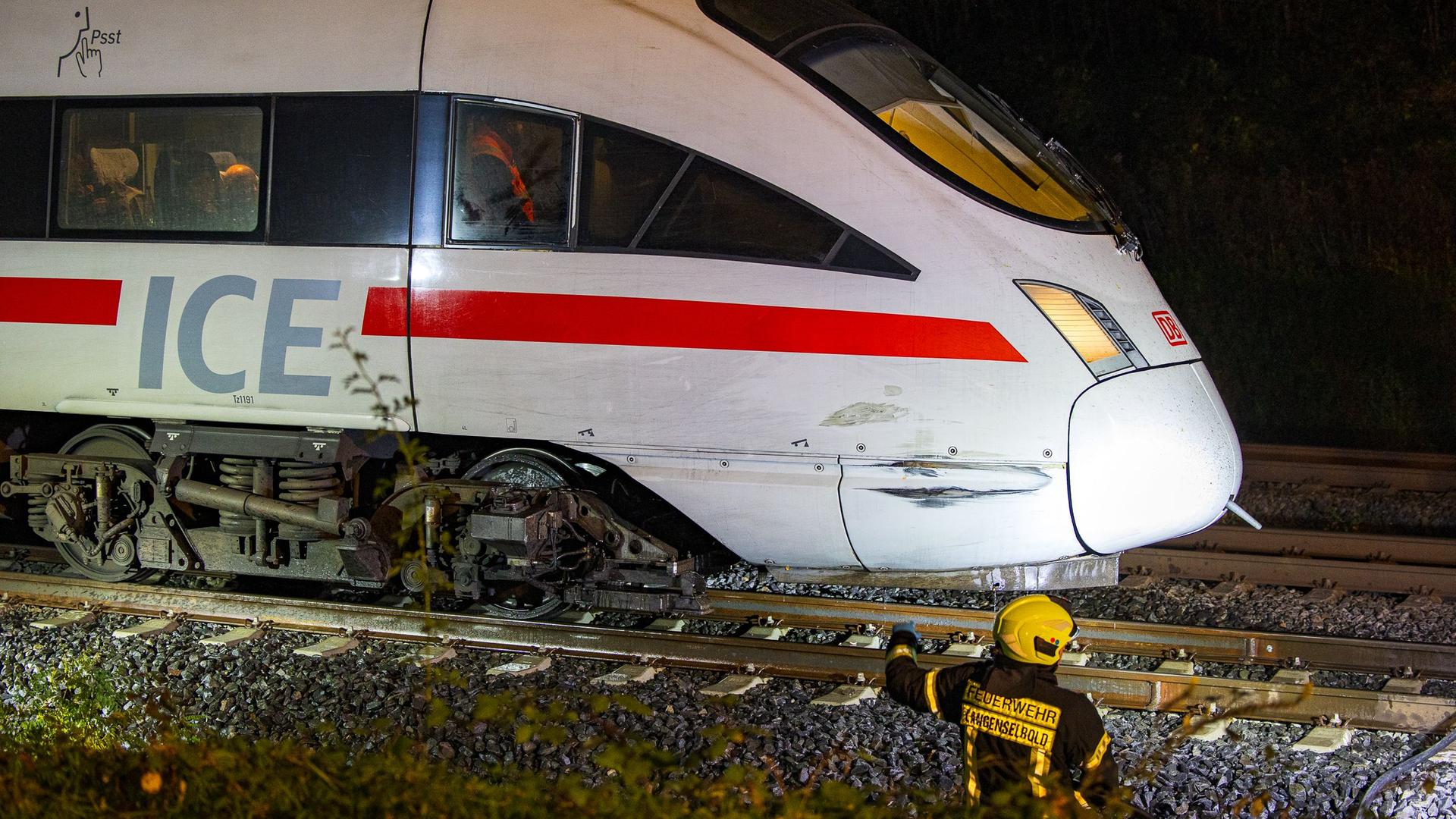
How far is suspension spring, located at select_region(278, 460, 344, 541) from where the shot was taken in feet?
20.9

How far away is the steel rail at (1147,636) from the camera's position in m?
6.02

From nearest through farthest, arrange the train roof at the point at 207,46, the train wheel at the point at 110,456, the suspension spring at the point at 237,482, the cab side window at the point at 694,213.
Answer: the cab side window at the point at 694,213 → the train roof at the point at 207,46 → the suspension spring at the point at 237,482 → the train wheel at the point at 110,456

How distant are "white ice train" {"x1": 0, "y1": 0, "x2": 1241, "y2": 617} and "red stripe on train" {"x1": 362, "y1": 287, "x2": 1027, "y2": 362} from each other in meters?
0.02

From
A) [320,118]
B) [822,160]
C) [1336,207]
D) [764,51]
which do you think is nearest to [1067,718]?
[822,160]

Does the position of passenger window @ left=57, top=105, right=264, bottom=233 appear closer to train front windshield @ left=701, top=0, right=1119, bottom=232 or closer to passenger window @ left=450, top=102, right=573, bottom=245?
passenger window @ left=450, top=102, right=573, bottom=245

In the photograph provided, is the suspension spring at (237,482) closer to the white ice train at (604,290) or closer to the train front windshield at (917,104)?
the white ice train at (604,290)

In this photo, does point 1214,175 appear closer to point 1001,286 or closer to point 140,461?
point 1001,286

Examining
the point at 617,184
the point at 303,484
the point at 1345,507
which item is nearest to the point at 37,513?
the point at 303,484

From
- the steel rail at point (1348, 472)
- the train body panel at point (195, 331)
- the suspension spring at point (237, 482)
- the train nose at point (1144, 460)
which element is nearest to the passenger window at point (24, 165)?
the train body panel at point (195, 331)

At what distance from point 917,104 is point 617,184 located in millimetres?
1532

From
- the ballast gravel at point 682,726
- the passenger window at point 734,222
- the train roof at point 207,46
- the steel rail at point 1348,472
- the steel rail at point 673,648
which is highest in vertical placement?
the train roof at point 207,46

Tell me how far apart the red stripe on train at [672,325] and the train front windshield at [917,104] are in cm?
76

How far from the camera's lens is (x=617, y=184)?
5.62 metres

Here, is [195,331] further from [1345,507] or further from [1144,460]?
[1345,507]
